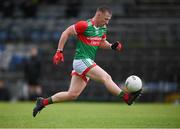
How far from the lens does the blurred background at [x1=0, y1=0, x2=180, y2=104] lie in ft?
83.6

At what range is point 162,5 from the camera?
32.2m

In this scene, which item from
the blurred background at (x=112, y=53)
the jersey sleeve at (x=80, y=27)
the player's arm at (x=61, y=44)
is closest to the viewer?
the player's arm at (x=61, y=44)

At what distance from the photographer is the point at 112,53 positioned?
2627 cm

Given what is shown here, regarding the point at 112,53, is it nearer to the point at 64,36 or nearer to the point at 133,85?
the point at 64,36

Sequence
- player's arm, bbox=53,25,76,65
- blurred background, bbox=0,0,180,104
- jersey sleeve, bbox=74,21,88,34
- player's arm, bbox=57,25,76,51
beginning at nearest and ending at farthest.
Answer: player's arm, bbox=53,25,76,65 < player's arm, bbox=57,25,76,51 < jersey sleeve, bbox=74,21,88,34 < blurred background, bbox=0,0,180,104

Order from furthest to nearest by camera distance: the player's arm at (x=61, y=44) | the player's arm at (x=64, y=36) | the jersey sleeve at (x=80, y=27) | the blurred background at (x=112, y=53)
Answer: the blurred background at (x=112, y=53), the jersey sleeve at (x=80, y=27), the player's arm at (x=64, y=36), the player's arm at (x=61, y=44)

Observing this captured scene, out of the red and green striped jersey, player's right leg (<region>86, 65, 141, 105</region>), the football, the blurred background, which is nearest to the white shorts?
the red and green striped jersey

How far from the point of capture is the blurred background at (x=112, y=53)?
25484 mm

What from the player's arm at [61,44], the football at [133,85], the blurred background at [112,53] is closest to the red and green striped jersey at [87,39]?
the player's arm at [61,44]

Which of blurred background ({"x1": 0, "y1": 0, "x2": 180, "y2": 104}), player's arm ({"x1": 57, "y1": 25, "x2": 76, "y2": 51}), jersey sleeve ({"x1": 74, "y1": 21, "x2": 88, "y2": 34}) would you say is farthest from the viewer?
blurred background ({"x1": 0, "y1": 0, "x2": 180, "y2": 104})

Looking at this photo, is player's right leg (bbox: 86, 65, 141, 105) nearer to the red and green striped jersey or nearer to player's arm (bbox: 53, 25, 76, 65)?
the red and green striped jersey

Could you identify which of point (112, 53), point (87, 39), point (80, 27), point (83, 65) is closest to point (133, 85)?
point (83, 65)

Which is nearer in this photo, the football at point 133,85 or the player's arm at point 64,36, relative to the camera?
the football at point 133,85

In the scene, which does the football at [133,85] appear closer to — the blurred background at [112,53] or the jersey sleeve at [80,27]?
the jersey sleeve at [80,27]
